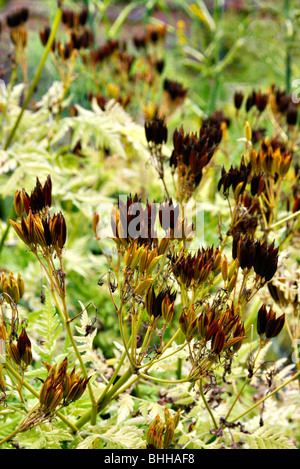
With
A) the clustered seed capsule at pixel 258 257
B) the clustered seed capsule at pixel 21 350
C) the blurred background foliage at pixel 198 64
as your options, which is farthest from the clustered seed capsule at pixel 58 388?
the blurred background foliage at pixel 198 64

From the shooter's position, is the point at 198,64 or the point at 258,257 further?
the point at 198,64

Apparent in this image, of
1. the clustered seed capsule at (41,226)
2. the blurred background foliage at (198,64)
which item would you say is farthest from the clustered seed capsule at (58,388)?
the blurred background foliage at (198,64)

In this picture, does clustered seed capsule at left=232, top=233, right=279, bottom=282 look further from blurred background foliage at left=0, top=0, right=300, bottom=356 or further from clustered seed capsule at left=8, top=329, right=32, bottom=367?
blurred background foliage at left=0, top=0, right=300, bottom=356

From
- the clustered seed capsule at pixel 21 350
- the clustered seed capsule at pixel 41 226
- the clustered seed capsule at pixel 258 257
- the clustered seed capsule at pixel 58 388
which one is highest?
the clustered seed capsule at pixel 41 226

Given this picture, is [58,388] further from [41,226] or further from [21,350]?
[41,226]

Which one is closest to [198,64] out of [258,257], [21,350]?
[258,257]

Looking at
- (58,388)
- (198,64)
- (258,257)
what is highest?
(198,64)

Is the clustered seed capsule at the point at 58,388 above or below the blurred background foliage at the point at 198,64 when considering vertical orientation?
below

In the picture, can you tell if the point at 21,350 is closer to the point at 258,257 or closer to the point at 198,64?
the point at 258,257

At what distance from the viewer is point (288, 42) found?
2355 mm

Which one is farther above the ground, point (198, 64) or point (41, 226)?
point (198, 64)

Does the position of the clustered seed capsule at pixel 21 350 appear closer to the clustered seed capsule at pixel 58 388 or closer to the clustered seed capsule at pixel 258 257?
the clustered seed capsule at pixel 58 388

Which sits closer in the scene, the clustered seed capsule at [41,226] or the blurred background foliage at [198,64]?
the clustered seed capsule at [41,226]

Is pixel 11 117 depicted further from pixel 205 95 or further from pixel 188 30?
pixel 188 30
